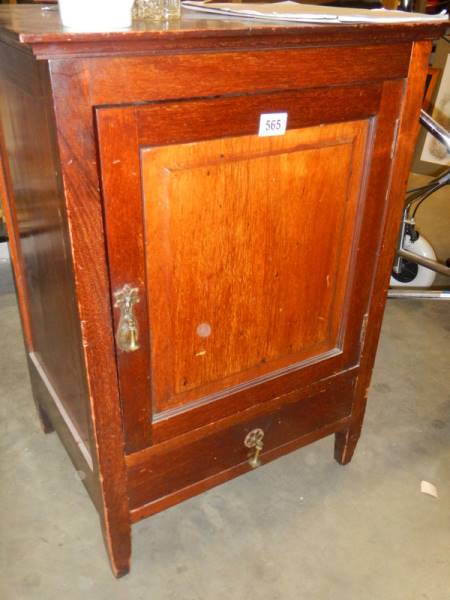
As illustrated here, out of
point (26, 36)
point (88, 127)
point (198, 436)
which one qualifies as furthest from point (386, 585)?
point (26, 36)

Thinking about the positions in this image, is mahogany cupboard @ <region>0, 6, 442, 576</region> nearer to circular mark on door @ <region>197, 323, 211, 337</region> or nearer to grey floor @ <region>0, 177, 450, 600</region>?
circular mark on door @ <region>197, 323, 211, 337</region>

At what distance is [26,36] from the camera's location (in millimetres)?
625

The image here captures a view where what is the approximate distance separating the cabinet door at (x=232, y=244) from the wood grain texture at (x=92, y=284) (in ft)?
0.07

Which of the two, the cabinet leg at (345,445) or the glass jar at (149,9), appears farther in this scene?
the cabinet leg at (345,445)

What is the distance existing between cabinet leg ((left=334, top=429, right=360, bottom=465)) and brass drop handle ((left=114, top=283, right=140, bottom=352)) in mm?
722

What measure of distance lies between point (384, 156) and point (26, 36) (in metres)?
0.65

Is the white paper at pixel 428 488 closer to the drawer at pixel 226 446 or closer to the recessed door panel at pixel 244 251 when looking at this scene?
the drawer at pixel 226 446

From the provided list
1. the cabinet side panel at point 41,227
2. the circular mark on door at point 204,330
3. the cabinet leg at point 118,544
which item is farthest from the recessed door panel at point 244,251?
the cabinet leg at point 118,544

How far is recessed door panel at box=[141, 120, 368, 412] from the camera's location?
86 cm

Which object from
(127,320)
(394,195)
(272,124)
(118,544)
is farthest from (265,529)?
(272,124)

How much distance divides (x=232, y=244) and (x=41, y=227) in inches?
13.1

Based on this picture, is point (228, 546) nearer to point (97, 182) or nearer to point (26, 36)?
point (97, 182)

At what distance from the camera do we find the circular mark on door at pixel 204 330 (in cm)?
99

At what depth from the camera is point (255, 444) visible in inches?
47.1
